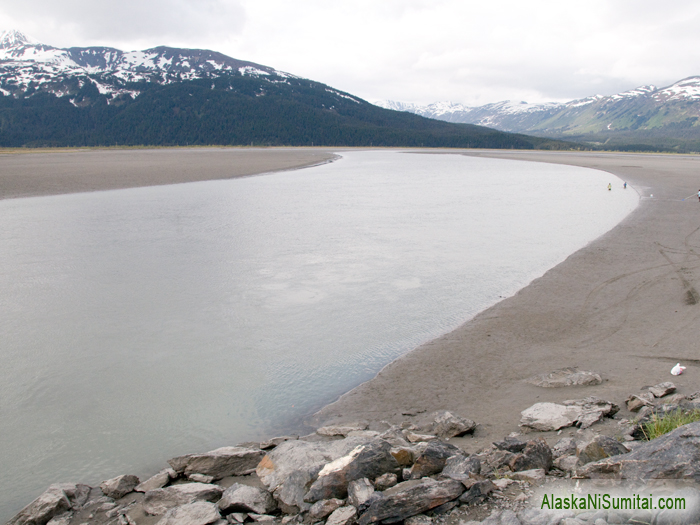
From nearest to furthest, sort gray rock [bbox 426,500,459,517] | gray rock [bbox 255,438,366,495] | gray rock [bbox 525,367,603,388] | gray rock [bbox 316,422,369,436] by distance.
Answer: gray rock [bbox 426,500,459,517] → gray rock [bbox 255,438,366,495] → gray rock [bbox 316,422,369,436] → gray rock [bbox 525,367,603,388]

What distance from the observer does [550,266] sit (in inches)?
599

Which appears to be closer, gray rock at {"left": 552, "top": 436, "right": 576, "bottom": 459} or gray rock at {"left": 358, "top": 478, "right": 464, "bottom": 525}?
gray rock at {"left": 358, "top": 478, "right": 464, "bottom": 525}

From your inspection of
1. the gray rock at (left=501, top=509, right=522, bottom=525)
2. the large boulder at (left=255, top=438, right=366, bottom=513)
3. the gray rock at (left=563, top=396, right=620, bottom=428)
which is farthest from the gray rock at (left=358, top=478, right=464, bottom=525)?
the gray rock at (left=563, top=396, right=620, bottom=428)

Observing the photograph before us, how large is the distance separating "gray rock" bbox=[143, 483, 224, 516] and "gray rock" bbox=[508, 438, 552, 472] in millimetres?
3148

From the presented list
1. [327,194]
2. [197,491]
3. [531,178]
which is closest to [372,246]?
[197,491]

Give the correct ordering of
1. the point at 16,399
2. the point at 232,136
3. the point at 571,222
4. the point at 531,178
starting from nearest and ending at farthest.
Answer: the point at 16,399
the point at 571,222
the point at 531,178
the point at 232,136

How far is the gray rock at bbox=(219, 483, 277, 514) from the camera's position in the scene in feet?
15.5

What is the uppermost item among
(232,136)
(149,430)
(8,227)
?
(232,136)

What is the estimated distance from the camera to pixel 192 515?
15.1 ft

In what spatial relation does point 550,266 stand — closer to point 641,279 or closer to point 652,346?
point 641,279

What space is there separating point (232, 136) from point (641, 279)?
174m

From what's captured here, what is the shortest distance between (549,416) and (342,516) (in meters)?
3.52

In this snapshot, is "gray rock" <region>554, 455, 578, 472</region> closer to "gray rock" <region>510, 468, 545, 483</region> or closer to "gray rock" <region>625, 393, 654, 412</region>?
"gray rock" <region>510, 468, 545, 483</region>

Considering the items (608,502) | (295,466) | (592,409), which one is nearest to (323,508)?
(295,466)
